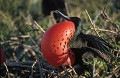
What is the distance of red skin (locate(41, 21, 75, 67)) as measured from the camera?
6.06 feet

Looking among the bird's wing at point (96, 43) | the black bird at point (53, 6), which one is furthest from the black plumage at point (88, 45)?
the black bird at point (53, 6)

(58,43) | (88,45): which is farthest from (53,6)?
(58,43)

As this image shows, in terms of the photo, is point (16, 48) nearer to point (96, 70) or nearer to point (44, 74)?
point (44, 74)

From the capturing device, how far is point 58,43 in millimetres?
1844

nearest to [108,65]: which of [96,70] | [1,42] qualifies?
[96,70]

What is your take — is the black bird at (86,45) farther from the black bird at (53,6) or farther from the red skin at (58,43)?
the black bird at (53,6)

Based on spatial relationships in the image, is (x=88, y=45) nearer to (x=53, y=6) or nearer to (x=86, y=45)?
(x=86, y=45)

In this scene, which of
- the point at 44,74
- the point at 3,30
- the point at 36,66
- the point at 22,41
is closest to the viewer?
the point at 44,74

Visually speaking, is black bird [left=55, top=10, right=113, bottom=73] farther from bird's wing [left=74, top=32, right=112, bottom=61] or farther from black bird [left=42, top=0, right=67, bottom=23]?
black bird [left=42, top=0, right=67, bottom=23]

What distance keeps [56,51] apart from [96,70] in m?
0.21

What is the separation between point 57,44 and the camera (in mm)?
1843

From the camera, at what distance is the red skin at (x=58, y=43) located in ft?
6.06

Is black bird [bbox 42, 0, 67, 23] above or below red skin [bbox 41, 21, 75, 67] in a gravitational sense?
above

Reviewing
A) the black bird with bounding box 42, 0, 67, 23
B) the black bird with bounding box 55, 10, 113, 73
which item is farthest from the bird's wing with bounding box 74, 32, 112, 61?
the black bird with bounding box 42, 0, 67, 23
